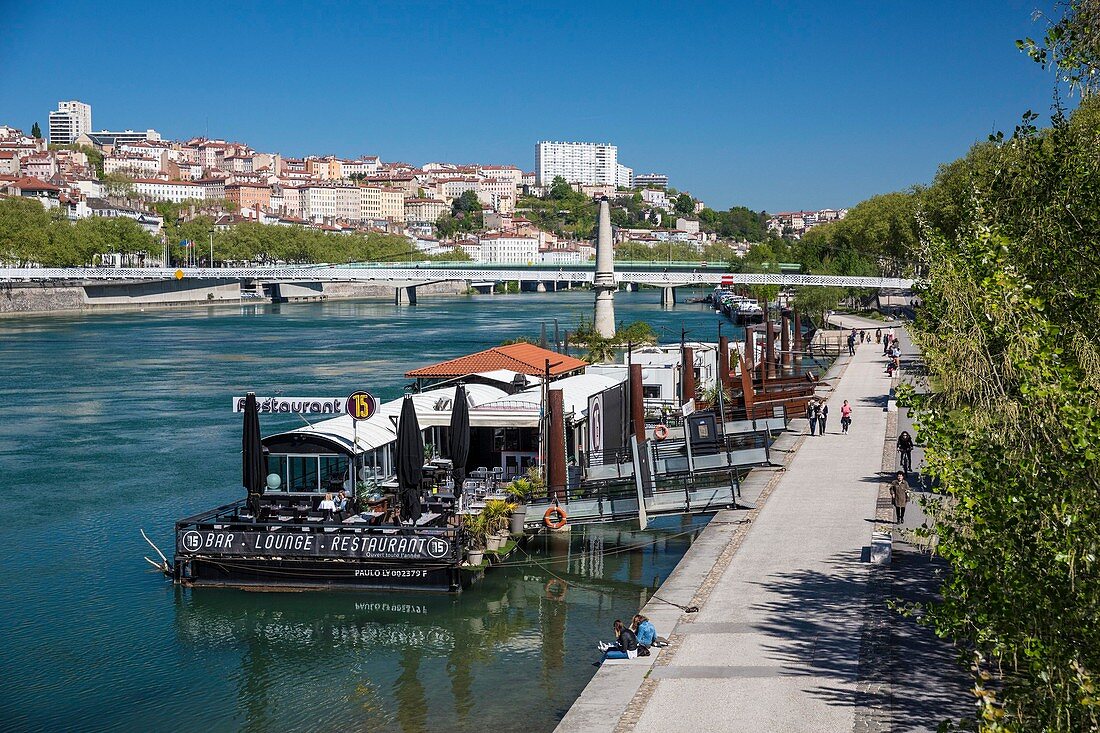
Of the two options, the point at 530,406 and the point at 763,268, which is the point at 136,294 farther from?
the point at 530,406

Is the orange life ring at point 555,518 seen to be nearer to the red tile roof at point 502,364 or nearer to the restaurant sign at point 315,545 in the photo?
the restaurant sign at point 315,545

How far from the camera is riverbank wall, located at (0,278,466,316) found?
240 ft

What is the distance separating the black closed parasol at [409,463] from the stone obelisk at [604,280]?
105 feet

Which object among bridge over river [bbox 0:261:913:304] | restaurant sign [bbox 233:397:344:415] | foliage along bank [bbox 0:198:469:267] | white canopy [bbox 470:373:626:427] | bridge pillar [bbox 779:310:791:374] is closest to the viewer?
restaurant sign [bbox 233:397:344:415]

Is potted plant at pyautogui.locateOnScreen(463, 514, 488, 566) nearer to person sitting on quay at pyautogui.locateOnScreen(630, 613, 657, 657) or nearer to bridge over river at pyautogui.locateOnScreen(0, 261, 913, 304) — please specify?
person sitting on quay at pyautogui.locateOnScreen(630, 613, 657, 657)

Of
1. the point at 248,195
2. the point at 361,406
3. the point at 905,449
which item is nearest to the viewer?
the point at 361,406

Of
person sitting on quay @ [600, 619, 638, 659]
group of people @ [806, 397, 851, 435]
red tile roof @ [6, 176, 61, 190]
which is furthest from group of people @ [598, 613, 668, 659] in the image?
red tile roof @ [6, 176, 61, 190]

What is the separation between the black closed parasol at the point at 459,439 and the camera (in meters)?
15.1

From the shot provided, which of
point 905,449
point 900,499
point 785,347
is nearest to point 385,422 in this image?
point 900,499

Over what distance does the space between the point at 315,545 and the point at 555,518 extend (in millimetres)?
3195

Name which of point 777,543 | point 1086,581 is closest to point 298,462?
point 777,543

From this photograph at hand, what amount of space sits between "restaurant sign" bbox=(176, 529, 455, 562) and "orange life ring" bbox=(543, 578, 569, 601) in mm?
1294

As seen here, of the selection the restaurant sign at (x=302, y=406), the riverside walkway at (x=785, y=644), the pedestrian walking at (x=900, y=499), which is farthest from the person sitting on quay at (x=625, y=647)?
the restaurant sign at (x=302, y=406)

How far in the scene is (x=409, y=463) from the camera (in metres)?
13.7
